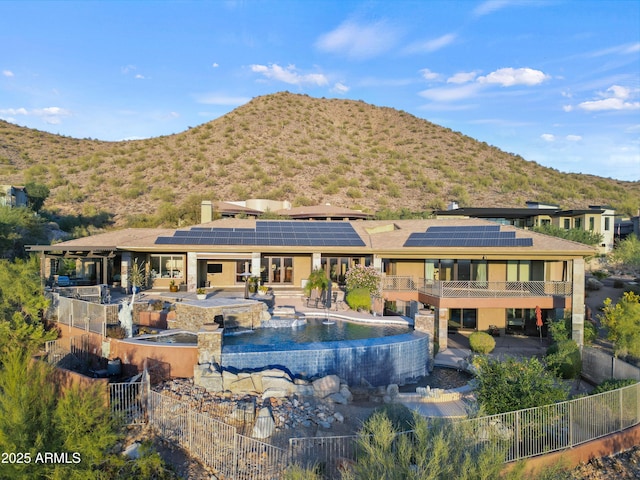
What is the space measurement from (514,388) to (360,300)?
35.6 feet

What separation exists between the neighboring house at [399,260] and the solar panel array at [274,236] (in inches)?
2.3

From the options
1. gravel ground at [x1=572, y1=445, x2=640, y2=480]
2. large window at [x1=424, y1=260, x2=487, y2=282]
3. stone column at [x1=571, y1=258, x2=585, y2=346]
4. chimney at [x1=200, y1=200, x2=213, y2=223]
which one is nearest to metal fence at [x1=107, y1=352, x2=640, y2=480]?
gravel ground at [x1=572, y1=445, x2=640, y2=480]

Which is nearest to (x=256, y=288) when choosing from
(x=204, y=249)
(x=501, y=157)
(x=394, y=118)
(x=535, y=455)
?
(x=204, y=249)

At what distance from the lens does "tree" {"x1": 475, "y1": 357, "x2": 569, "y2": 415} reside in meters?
11.3

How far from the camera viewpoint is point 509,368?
40.1 ft

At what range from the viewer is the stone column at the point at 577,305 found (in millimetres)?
21422

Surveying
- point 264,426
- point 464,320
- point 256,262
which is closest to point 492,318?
point 464,320

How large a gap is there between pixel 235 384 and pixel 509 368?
792 cm

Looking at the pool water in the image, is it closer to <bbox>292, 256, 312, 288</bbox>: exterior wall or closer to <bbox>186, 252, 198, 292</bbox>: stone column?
<bbox>292, 256, 312, 288</bbox>: exterior wall

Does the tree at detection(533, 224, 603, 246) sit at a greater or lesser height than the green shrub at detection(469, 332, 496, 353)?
greater

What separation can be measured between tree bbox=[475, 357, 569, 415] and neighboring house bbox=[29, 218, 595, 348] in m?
7.99

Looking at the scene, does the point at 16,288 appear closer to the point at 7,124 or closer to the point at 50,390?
the point at 50,390

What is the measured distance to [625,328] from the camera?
19.0 m

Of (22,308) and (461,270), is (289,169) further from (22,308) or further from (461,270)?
(22,308)
